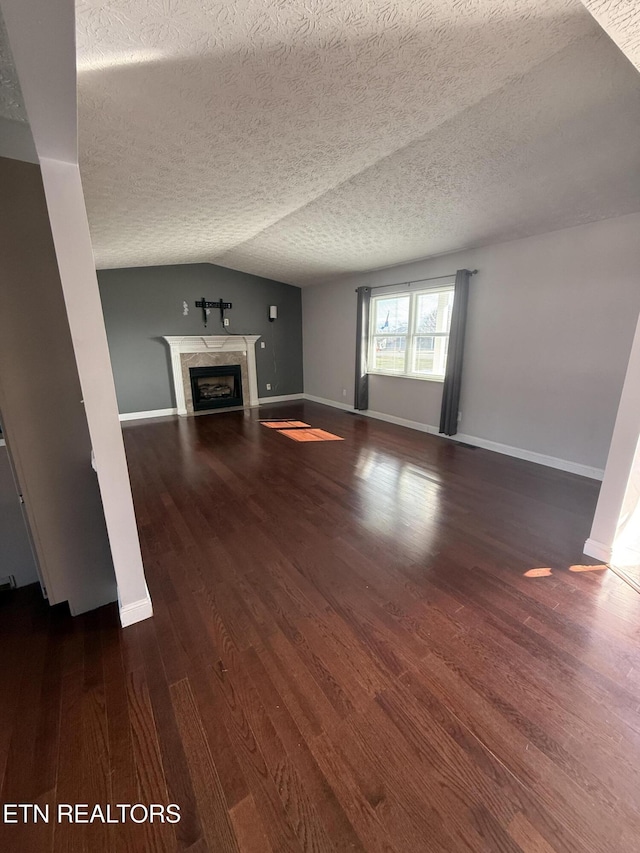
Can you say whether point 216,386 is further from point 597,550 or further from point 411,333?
point 597,550

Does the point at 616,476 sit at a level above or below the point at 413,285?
below

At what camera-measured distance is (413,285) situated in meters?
4.65

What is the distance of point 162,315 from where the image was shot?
219 inches

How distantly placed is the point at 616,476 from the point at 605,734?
1296mm

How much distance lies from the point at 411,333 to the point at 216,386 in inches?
146

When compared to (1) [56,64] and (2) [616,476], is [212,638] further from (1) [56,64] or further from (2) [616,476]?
(2) [616,476]

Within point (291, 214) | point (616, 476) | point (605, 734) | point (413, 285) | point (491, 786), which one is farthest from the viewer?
point (413, 285)

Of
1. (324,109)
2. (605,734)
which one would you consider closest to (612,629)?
(605,734)

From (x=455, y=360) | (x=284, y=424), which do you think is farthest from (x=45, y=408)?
(x=455, y=360)

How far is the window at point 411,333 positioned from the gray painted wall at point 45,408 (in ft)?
13.5

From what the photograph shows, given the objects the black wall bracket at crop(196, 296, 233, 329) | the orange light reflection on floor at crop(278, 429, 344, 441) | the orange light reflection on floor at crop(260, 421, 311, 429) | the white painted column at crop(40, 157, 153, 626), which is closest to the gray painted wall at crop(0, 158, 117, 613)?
the white painted column at crop(40, 157, 153, 626)

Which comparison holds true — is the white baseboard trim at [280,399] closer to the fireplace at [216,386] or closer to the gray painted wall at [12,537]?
the fireplace at [216,386]

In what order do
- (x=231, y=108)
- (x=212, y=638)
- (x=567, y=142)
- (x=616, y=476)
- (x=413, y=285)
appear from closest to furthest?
(x=212, y=638) < (x=231, y=108) < (x=616, y=476) < (x=567, y=142) < (x=413, y=285)

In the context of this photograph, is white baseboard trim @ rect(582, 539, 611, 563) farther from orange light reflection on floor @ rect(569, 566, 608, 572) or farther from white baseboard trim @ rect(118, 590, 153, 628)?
white baseboard trim @ rect(118, 590, 153, 628)
